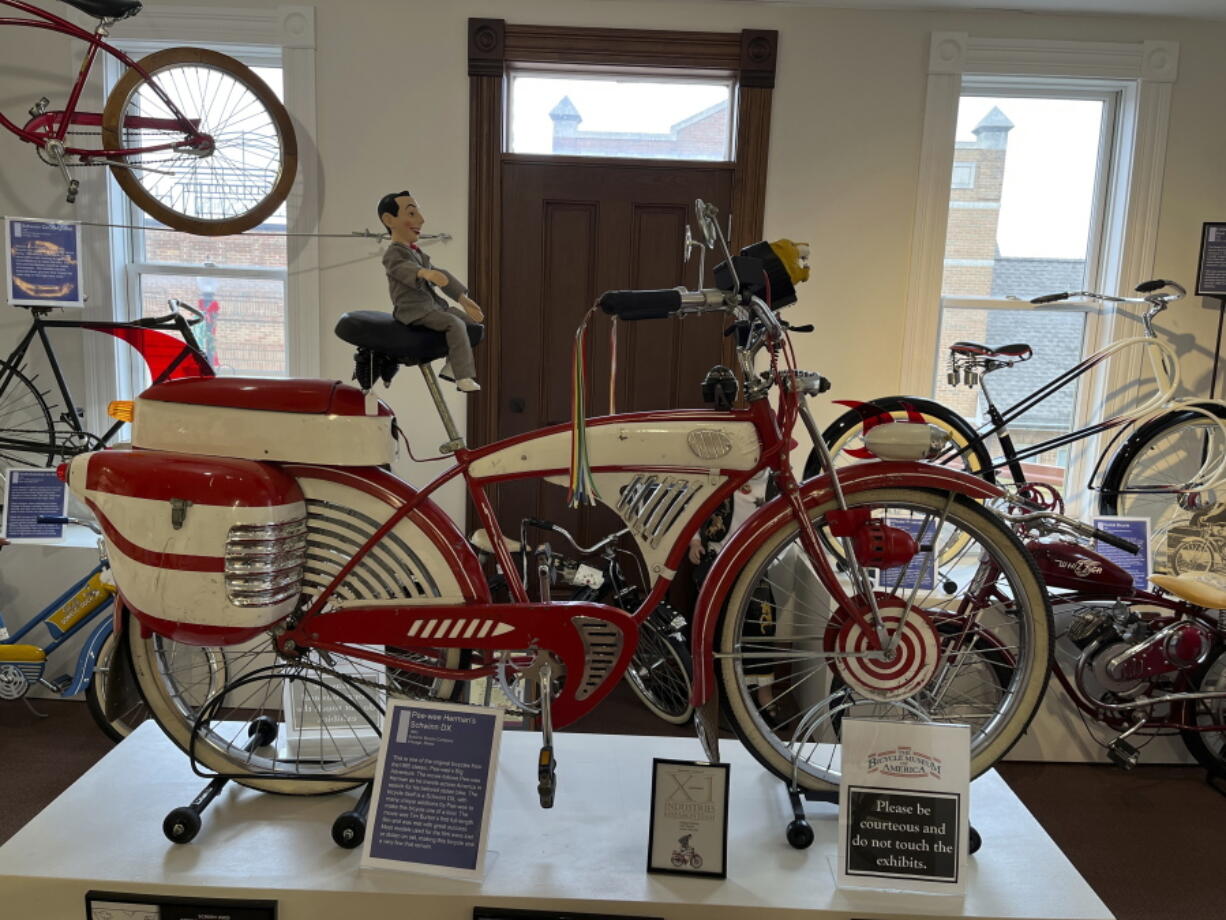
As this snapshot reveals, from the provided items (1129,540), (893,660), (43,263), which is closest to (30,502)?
(43,263)

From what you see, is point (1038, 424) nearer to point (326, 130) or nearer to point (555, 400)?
point (555, 400)

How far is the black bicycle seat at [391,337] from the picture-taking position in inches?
60.0

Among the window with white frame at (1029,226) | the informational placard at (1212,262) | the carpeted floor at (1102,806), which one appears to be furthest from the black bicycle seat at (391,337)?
the informational placard at (1212,262)

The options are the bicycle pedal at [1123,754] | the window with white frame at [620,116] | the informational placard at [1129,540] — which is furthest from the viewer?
the window with white frame at [620,116]

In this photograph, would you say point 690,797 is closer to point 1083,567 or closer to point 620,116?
point 1083,567

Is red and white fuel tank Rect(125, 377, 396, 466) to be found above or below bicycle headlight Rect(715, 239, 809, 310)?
below

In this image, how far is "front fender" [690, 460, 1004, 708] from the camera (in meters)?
1.56

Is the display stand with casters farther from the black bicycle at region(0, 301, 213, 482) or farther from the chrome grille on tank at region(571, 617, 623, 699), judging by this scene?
the black bicycle at region(0, 301, 213, 482)

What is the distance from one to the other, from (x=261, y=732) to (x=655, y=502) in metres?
1.05

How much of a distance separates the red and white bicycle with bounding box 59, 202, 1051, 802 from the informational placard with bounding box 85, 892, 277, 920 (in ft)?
0.99

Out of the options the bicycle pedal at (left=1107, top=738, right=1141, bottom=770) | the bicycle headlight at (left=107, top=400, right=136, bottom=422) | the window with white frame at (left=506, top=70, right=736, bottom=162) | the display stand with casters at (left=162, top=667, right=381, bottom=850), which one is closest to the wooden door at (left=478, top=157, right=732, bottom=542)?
the window with white frame at (left=506, top=70, right=736, bottom=162)

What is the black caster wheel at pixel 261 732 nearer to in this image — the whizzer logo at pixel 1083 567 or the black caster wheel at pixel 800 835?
the black caster wheel at pixel 800 835

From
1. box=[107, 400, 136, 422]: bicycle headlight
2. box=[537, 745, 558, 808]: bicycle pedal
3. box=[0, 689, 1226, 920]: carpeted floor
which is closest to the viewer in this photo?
box=[537, 745, 558, 808]: bicycle pedal

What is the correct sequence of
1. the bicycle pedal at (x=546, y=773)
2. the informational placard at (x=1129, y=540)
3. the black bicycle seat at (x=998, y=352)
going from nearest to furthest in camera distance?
the bicycle pedal at (x=546, y=773), the informational placard at (x=1129, y=540), the black bicycle seat at (x=998, y=352)
